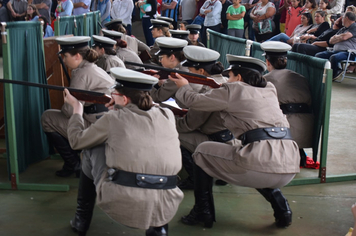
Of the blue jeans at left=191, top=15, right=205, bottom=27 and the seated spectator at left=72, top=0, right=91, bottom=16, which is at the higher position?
the seated spectator at left=72, top=0, right=91, bottom=16

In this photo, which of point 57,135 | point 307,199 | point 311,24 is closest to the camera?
point 307,199

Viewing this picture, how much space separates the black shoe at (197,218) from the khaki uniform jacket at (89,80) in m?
1.26

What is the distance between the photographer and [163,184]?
2959 millimetres

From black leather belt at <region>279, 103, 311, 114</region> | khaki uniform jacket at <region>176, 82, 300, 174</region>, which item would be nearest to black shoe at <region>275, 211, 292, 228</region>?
khaki uniform jacket at <region>176, 82, 300, 174</region>

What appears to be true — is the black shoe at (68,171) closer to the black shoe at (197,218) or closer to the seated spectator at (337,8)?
the black shoe at (197,218)

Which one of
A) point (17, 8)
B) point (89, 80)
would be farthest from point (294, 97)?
point (17, 8)

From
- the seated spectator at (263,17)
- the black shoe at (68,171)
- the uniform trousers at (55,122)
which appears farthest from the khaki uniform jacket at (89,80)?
the seated spectator at (263,17)

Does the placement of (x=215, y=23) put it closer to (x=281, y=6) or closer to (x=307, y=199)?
(x=281, y=6)

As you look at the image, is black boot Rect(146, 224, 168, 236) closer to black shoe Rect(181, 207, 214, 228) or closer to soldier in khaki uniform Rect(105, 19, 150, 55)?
black shoe Rect(181, 207, 214, 228)

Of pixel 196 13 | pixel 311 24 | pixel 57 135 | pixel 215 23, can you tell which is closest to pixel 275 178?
pixel 57 135

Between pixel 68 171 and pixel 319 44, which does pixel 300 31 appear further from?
pixel 68 171

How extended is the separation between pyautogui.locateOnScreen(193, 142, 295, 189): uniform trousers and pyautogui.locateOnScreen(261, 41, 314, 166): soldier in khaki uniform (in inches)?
47.0

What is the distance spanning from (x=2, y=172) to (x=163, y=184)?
235cm

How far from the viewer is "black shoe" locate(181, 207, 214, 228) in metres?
3.60
